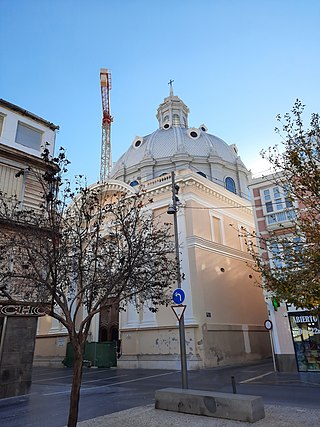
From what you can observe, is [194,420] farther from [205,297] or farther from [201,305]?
[205,297]

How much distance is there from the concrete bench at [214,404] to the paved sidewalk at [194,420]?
125 mm

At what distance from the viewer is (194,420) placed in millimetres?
7074

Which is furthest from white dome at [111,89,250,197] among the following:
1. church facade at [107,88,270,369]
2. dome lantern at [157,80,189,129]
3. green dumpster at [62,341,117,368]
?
green dumpster at [62,341,117,368]

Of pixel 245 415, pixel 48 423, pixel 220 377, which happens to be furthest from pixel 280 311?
pixel 48 423

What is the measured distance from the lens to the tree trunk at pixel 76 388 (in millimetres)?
5945

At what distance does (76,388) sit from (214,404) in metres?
3.03

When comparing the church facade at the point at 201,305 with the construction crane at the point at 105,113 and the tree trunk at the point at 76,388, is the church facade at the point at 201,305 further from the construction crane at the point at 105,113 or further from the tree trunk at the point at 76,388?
the construction crane at the point at 105,113

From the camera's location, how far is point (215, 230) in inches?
956

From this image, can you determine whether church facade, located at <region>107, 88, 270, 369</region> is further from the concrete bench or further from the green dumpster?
the concrete bench

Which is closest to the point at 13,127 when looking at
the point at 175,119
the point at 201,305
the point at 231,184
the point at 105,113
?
the point at 201,305

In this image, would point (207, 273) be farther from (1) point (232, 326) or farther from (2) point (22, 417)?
(2) point (22, 417)

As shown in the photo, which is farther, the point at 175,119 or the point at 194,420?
the point at 175,119

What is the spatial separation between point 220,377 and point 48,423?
9.28m

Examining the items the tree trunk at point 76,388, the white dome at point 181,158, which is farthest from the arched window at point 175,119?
the tree trunk at point 76,388
